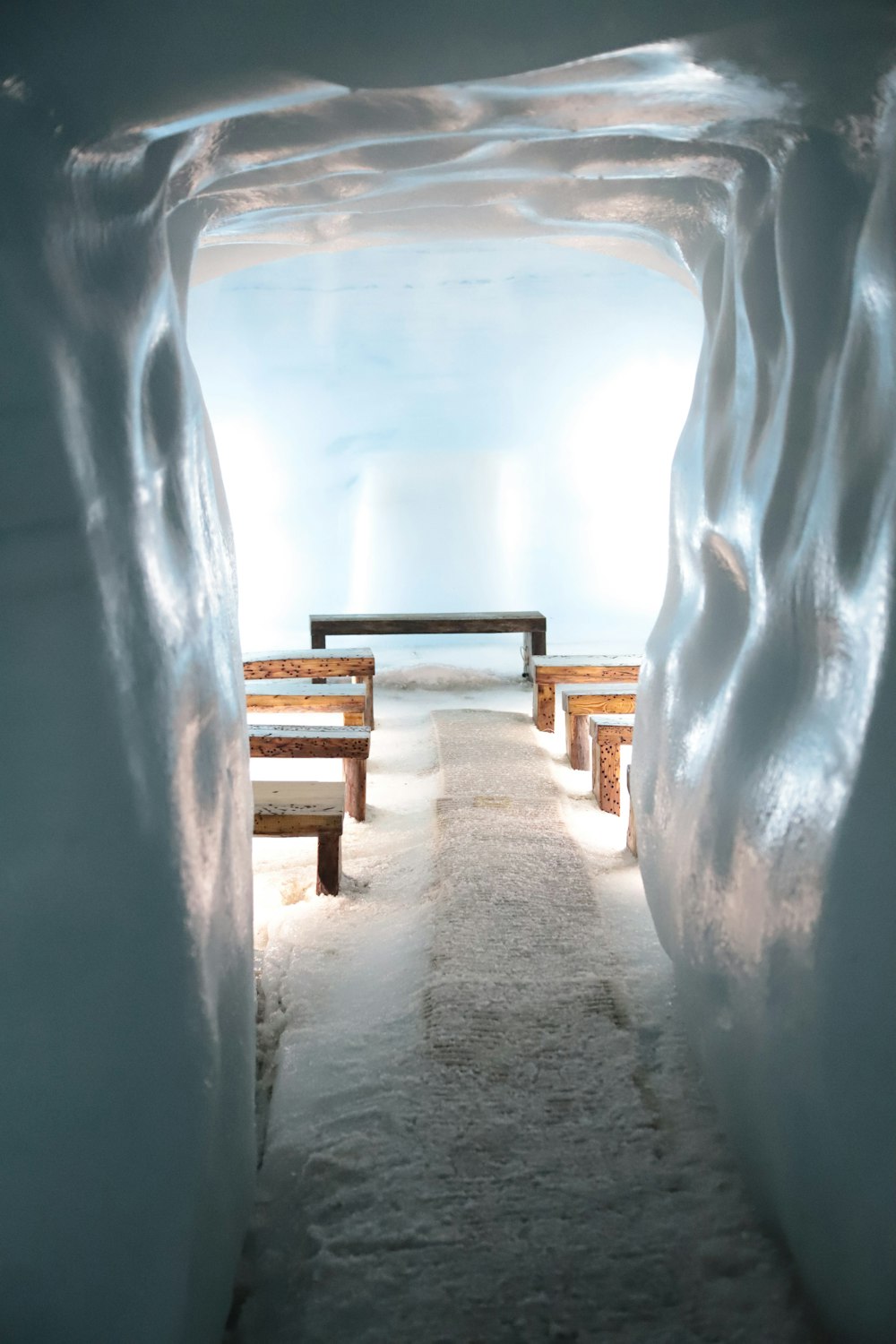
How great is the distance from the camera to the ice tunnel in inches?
69.3

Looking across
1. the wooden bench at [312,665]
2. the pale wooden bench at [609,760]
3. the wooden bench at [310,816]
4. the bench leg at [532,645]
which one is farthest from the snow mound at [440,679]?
the wooden bench at [310,816]

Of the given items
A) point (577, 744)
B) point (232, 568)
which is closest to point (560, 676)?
point (577, 744)

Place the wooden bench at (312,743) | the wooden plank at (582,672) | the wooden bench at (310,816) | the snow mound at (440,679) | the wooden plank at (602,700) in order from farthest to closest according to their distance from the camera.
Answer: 1. the snow mound at (440,679)
2. the wooden plank at (582,672)
3. the wooden plank at (602,700)
4. the wooden bench at (312,743)
5. the wooden bench at (310,816)

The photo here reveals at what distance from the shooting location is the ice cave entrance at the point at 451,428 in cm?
1070

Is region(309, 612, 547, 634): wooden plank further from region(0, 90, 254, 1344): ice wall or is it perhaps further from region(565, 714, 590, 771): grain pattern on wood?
region(0, 90, 254, 1344): ice wall

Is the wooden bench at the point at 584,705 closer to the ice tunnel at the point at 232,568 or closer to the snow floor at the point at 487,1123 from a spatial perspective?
the snow floor at the point at 487,1123

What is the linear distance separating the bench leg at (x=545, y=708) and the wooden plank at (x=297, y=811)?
8.71 feet

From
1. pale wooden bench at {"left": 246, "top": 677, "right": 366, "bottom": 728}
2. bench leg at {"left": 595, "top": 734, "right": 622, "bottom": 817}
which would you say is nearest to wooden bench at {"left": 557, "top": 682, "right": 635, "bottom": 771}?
A: bench leg at {"left": 595, "top": 734, "right": 622, "bottom": 817}

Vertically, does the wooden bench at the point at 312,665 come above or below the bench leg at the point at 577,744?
above

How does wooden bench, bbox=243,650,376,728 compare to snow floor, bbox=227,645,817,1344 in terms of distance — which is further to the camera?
wooden bench, bbox=243,650,376,728

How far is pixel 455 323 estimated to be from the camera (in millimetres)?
10812

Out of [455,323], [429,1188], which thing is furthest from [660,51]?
[455,323]

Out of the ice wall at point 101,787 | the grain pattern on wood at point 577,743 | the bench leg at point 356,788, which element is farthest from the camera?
the grain pattern on wood at point 577,743

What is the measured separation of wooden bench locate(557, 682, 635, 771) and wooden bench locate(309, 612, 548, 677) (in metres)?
2.03
